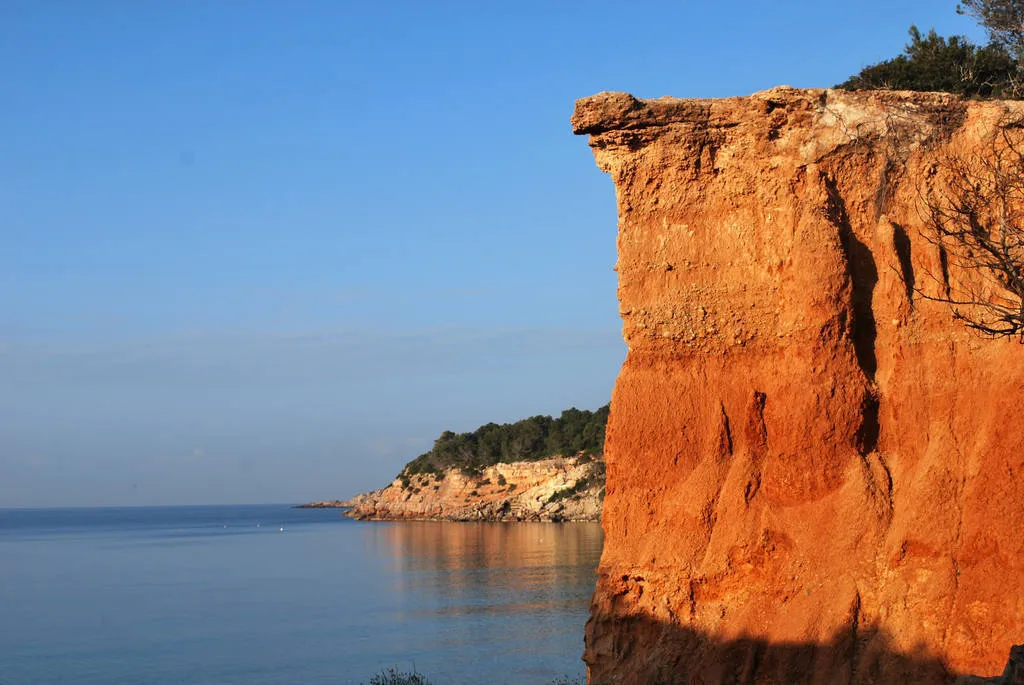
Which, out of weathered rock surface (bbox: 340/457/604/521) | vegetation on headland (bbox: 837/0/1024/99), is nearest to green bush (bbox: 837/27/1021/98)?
vegetation on headland (bbox: 837/0/1024/99)

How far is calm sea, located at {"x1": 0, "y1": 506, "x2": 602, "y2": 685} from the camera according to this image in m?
34.2

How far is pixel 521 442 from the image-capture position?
122562 mm

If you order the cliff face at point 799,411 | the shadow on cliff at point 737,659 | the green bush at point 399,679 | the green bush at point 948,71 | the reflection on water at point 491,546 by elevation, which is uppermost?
the green bush at point 948,71

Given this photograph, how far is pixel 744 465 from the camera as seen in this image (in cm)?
1622

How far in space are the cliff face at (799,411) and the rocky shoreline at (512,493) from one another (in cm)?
8708

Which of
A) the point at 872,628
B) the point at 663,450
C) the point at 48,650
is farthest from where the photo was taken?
the point at 48,650

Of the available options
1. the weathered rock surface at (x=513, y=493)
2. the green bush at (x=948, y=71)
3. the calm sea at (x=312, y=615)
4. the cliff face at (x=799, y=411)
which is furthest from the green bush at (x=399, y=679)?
the weathered rock surface at (x=513, y=493)

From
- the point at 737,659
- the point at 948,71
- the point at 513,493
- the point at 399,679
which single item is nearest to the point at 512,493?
the point at 513,493

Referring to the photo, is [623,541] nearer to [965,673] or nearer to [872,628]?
[872,628]

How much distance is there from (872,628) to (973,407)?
3.22 metres

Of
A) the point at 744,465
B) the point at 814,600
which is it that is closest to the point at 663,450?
the point at 744,465

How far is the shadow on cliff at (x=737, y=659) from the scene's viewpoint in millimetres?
14289

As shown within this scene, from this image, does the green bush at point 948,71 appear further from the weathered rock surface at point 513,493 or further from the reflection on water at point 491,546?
the weathered rock surface at point 513,493

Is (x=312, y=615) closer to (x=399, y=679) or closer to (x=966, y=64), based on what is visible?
(x=399, y=679)
